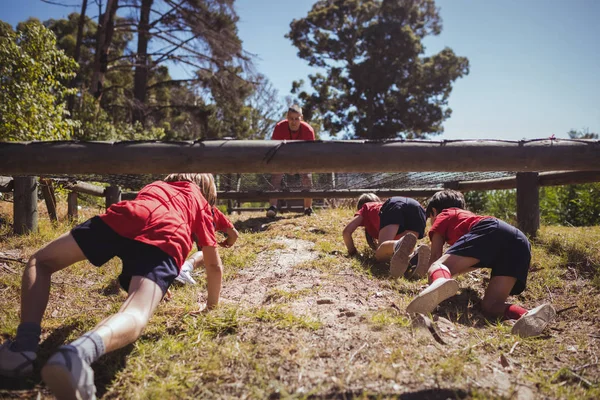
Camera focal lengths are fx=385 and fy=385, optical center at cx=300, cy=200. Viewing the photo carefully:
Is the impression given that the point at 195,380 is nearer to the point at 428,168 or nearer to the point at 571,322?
the point at 428,168

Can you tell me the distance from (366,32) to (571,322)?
Answer: 2442 centimetres

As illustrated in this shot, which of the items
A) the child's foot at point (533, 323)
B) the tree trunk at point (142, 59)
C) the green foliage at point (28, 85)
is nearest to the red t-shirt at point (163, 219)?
the child's foot at point (533, 323)

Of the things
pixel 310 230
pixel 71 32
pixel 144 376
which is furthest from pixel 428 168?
pixel 71 32

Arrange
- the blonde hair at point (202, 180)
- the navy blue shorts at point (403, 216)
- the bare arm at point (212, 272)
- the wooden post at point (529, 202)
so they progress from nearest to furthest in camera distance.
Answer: the bare arm at point (212, 272), the blonde hair at point (202, 180), the navy blue shorts at point (403, 216), the wooden post at point (529, 202)

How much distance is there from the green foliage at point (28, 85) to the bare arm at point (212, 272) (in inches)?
168

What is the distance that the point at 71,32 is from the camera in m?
19.7

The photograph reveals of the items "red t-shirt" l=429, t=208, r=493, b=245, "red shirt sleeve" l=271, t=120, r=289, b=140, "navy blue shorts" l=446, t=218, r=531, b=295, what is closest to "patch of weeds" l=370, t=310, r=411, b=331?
"navy blue shorts" l=446, t=218, r=531, b=295

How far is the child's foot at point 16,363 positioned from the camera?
1.68 meters

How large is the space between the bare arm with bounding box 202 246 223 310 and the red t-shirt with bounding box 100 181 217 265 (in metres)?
0.06

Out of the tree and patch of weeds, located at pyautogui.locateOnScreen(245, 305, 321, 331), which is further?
the tree

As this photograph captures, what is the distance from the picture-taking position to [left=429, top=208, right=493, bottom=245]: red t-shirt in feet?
9.91

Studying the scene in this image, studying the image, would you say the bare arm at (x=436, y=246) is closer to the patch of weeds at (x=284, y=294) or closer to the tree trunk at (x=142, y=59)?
the patch of weeds at (x=284, y=294)

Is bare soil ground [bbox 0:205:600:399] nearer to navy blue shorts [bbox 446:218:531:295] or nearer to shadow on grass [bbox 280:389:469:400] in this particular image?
shadow on grass [bbox 280:389:469:400]

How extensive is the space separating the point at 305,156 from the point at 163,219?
82 cm
